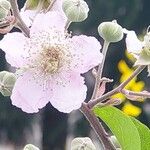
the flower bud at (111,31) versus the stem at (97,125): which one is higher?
the flower bud at (111,31)

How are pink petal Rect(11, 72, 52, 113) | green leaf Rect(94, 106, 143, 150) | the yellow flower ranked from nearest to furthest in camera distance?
1. pink petal Rect(11, 72, 52, 113)
2. green leaf Rect(94, 106, 143, 150)
3. the yellow flower

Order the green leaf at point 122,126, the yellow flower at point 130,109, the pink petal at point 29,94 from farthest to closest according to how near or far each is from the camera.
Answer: the yellow flower at point 130,109, the green leaf at point 122,126, the pink petal at point 29,94

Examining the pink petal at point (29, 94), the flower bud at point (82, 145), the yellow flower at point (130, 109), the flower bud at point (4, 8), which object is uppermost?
the flower bud at point (4, 8)

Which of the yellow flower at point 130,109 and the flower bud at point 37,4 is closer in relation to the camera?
the flower bud at point 37,4

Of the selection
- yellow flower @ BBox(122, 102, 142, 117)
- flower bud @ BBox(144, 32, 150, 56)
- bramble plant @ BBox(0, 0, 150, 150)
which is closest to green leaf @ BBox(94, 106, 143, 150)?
bramble plant @ BBox(0, 0, 150, 150)

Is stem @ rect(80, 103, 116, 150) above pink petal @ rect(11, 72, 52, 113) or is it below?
below

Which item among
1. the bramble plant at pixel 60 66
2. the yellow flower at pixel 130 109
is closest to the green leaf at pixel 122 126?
the bramble plant at pixel 60 66

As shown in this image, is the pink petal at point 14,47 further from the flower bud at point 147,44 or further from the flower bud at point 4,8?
the flower bud at point 147,44

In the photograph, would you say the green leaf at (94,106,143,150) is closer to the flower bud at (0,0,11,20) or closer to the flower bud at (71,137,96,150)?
the flower bud at (71,137,96,150)
